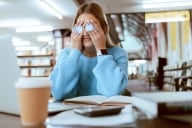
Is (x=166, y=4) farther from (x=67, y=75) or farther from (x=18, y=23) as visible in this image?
(x=67, y=75)

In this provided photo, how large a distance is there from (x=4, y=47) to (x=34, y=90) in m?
0.19

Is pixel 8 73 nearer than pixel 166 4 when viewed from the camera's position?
Yes

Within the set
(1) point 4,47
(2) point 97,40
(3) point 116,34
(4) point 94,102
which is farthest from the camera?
(3) point 116,34

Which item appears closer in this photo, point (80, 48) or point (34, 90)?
point (34, 90)

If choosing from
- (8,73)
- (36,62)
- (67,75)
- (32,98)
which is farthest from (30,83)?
(36,62)

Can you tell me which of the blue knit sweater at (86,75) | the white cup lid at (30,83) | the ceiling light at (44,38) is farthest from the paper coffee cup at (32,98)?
the ceiling light at (44,38)

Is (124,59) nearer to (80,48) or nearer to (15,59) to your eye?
(80,48)

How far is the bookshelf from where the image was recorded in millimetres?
10234

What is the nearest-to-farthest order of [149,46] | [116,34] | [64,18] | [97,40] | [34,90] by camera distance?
[34,90]
[97,40]
[64,18]
[116,34]
[149,46]

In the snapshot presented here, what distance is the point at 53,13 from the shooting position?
7387 mm

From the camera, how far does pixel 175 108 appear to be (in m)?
0.62

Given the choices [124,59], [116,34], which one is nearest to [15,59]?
[124,59]

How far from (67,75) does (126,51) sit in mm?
445

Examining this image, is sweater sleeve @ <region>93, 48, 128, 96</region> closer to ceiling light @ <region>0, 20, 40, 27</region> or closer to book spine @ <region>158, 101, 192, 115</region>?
book spine @ <region>158, 101, 192, 115</region>
